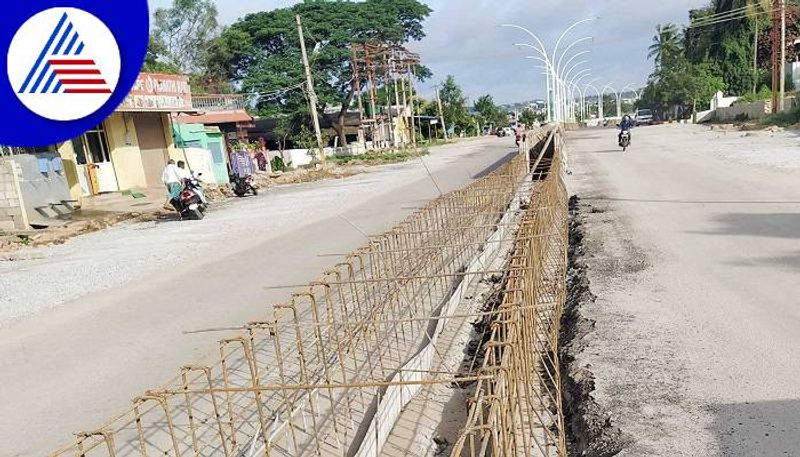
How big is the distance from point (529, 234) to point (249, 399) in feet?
8.43

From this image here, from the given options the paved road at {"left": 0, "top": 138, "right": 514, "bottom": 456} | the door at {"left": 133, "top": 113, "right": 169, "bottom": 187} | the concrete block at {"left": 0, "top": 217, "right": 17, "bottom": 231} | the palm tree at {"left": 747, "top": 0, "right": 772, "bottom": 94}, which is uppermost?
the palm tree at {"left": 747, "top": 0, "right": 772, "bottom": 94}

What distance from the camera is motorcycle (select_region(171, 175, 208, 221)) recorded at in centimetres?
1315

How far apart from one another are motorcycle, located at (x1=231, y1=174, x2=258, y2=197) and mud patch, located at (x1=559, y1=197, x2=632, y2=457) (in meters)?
14.0

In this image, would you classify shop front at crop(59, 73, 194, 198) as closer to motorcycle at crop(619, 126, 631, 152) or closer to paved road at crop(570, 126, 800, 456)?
paved road at crop(570, 126, 800, 456)

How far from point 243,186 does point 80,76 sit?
52.9ft

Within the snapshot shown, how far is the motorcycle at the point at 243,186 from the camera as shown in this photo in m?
18.3

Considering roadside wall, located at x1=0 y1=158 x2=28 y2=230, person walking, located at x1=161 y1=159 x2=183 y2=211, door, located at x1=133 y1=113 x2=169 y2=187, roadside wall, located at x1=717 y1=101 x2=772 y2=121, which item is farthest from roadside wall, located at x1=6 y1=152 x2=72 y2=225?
roadside wall, located at x1=717 y1=101 x2=772 y2=121

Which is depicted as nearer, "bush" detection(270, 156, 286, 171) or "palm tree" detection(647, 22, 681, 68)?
"bush" detection(270, 156, 286, 171)

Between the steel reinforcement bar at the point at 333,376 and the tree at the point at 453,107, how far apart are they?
5339 cm

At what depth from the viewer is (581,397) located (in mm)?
3752

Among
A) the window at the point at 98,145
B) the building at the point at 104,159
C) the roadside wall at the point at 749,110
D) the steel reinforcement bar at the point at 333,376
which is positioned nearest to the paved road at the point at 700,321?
the steel reinforcement bar at the point at 333,376

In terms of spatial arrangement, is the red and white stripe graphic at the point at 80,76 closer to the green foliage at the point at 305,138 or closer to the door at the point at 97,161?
the door at the point at 97,161

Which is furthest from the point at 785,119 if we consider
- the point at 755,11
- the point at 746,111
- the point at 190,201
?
the point at 190,201

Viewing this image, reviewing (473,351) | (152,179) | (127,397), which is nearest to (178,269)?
(127,397)
